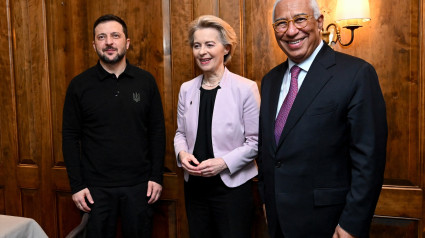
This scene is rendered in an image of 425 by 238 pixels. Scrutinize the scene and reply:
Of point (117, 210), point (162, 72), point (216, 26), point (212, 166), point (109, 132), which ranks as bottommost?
point (117, 210)

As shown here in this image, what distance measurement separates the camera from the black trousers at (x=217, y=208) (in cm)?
196

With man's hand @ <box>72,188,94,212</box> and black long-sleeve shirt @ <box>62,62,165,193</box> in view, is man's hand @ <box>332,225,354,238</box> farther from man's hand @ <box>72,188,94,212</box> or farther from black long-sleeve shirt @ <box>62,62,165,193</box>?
man's hand @ <box>72,188,94,212</box>

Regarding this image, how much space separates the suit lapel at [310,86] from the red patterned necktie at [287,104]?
2.2 inches

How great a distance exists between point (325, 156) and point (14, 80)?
2691mm

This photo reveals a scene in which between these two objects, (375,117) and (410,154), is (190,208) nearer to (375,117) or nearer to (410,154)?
(375,117)

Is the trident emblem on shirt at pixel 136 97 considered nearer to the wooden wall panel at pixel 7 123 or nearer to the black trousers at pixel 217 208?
the black trousers at pixel 217 208

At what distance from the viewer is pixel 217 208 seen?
6.50 feet

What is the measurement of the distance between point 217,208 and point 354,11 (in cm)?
133

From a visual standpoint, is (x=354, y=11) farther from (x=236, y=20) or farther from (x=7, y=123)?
(x=7, y=123)

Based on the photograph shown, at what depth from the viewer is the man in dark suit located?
52.0 inches

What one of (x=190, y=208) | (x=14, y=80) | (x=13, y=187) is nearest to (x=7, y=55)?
(x=14, y=80)

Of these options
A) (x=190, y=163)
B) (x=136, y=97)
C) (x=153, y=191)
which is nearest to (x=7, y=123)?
(x=136, y=97)

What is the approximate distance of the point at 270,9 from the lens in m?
2.34

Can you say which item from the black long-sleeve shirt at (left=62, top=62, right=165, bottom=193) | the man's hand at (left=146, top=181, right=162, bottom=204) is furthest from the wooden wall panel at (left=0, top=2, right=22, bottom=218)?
the man's hand at (left=146, top=181, right=162, bottom=204)
